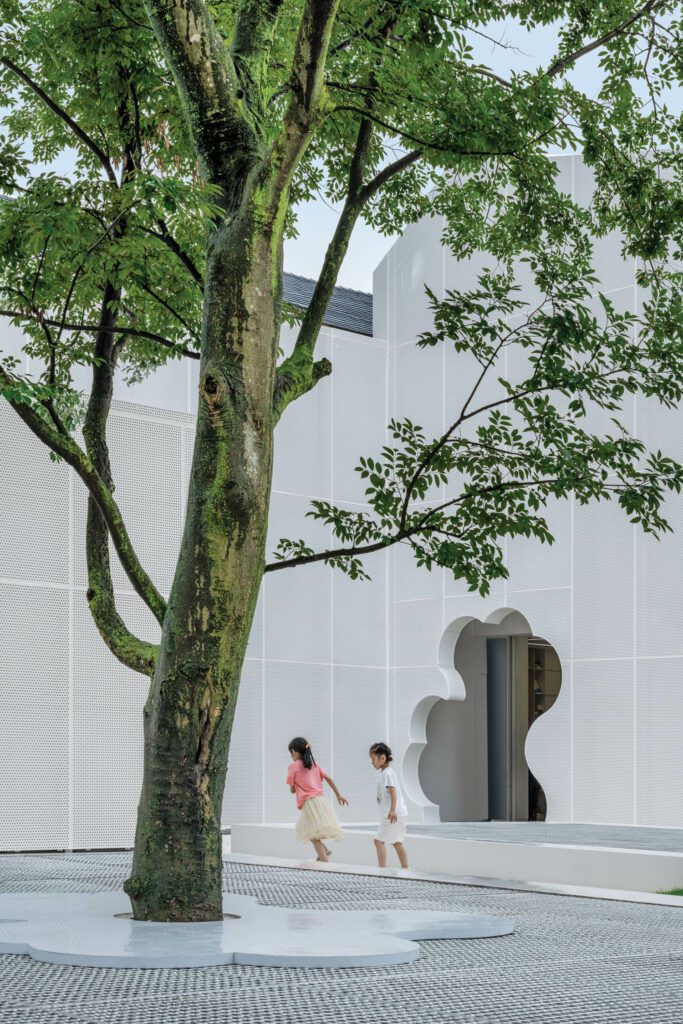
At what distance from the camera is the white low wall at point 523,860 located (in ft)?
39.7

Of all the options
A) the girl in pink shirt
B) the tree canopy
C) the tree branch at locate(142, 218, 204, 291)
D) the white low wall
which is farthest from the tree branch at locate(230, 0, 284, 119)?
the girl in pink shirt

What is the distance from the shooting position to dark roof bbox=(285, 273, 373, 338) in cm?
2248

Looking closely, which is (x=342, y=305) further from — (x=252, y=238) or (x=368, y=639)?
(x=252, y=238)

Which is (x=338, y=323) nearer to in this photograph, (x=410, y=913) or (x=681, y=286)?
(x=681, y=286)

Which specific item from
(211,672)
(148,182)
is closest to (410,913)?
(211,672)

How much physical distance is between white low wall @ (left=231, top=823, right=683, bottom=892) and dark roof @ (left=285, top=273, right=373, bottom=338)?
9.27m

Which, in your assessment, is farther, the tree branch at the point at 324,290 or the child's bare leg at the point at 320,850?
the child's bare leg at the point at 320,850

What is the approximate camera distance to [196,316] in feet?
33.4

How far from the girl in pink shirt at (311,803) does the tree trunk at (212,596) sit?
6152 mm

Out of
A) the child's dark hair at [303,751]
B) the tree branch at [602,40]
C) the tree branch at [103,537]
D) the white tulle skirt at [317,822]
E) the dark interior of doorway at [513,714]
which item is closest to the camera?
the tree branch at [103,537]

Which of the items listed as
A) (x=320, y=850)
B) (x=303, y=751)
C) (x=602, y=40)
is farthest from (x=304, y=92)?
(x=320, y=850)

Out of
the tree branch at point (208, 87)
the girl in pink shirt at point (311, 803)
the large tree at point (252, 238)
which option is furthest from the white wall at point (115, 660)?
the tree branch at point (208, 87)

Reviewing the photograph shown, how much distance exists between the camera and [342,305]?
2367 cm

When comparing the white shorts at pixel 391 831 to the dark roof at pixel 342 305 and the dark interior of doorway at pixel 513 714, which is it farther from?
the dark interior of doorway at pixel 513 714
